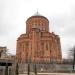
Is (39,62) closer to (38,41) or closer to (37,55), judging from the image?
(37,55)

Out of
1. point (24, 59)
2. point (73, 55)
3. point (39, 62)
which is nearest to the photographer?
point (39, 62)

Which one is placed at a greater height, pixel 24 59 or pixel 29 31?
pixel 29 31

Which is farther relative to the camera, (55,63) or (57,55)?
(57,55)

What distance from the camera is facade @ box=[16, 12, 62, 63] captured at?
58969 mm

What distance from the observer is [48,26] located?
219 feet

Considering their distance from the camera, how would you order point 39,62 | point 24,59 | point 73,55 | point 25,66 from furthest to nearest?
1. point 73,55
2. point 24,59
3. point 39,62
4. point 25,66

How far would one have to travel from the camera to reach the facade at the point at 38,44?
58969 millimetres

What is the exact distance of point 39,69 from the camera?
53562 mm

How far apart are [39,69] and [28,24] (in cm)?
1782

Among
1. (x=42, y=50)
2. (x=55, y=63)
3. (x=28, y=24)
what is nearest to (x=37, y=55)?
(x=42, y=50)

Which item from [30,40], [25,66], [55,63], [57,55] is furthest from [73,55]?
[25,66]

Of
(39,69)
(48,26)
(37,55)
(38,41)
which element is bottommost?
(39,69)

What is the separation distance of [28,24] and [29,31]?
2607mm

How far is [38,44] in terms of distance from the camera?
5991cm
